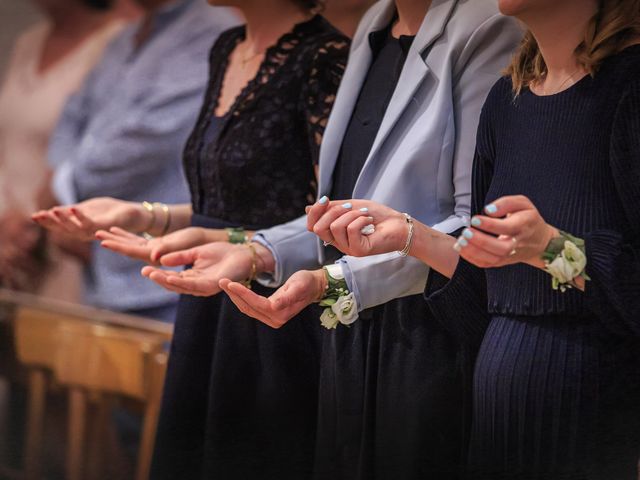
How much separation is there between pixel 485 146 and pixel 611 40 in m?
0.18

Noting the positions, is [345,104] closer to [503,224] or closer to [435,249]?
[435,249]

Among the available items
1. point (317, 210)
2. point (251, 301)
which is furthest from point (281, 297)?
point (317, 210)

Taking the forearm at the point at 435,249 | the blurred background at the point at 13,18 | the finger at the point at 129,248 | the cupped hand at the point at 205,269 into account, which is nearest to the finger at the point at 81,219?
the finger at the point at 129,248

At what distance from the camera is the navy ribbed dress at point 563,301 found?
36.5 inches

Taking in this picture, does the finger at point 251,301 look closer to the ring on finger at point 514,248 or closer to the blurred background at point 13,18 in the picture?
the ring on finger at point 514,248

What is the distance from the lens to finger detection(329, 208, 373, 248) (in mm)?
983

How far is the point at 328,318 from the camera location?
1146mm

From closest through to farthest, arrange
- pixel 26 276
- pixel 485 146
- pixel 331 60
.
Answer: pixel 485 146 < pixel 331 60 < pixel 26 276

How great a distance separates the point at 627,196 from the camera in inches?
36.5

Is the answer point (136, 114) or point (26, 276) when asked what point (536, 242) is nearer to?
point (136, 114)

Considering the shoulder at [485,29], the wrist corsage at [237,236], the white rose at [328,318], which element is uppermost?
the shoulder at [485,29]

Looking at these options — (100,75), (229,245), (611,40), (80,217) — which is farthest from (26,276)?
(611,40)

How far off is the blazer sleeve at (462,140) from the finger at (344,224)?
127mm

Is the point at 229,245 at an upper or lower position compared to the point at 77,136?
lower
